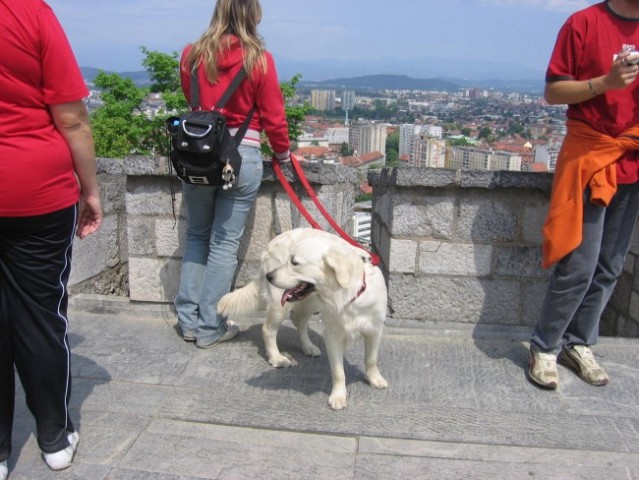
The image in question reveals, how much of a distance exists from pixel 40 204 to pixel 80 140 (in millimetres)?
315

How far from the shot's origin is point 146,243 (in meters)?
4.46

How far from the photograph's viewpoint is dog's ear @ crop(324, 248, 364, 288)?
279cm

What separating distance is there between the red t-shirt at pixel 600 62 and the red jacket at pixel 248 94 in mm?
1592

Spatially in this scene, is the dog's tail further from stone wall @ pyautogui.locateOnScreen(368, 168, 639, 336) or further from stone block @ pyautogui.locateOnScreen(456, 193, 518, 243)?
stone block @ pyautogui.locateOnScreen(456, 193, 518, 243)

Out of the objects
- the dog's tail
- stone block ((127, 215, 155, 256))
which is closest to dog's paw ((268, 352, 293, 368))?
the dog's tail

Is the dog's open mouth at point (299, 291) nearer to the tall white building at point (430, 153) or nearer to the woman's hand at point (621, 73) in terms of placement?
the woman's hand at point (621, 73)

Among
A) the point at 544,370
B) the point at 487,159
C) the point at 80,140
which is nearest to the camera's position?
the point at 80,140

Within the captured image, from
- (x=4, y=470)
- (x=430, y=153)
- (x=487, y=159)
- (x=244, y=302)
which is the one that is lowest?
(x=4, y=470)

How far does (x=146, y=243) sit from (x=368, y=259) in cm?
208

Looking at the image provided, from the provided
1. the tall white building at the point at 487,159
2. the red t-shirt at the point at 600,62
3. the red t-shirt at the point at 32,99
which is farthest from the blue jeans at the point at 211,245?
the tall white building at the point at 487,159

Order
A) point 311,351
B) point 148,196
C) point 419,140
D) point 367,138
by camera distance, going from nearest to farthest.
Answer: point 311,351, point 148,196, point 419,140, point 367,138

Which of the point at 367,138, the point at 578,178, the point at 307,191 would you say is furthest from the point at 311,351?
the point at 367,138

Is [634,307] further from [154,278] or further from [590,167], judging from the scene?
[154,278]

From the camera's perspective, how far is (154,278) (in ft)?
14.9
